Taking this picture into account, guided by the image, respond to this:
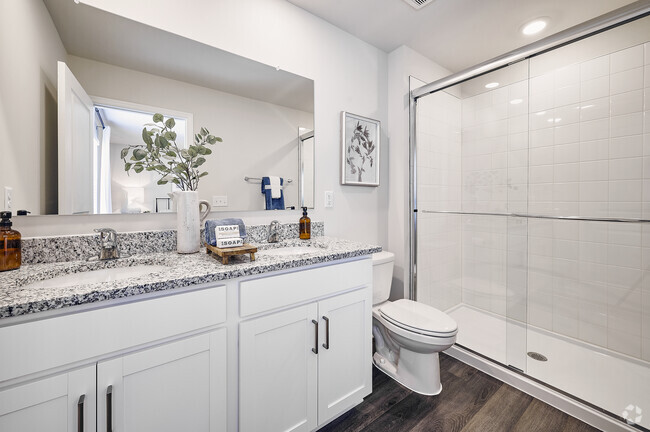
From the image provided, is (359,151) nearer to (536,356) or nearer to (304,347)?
(304,347)

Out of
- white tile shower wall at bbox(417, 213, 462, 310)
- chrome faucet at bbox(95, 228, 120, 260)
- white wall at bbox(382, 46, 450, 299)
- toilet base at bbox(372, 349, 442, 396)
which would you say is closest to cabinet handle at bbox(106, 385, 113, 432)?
chrome faucet at bbox(95, 228, 120, 260)

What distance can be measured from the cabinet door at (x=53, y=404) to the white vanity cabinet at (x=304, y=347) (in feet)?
1.42

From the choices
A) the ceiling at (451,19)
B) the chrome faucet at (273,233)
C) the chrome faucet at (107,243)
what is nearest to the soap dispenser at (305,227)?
the chrome faucet at (273,233)

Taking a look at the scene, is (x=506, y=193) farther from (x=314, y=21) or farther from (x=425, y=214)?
(x=314, y=21)

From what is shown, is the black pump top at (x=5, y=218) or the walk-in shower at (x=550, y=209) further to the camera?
the walk-in shower at (x=550, y=209)

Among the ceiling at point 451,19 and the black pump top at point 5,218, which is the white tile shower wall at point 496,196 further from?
the black pump top at point 5,218

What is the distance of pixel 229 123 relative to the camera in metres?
1.47

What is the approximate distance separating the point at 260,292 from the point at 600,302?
Answer: 7.60 feet

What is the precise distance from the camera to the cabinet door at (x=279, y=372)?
1.02 metres

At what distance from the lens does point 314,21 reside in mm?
1789

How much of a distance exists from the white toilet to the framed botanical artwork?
0.59 meters

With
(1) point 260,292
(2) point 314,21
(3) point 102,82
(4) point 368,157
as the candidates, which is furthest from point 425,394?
(2) point 314,21

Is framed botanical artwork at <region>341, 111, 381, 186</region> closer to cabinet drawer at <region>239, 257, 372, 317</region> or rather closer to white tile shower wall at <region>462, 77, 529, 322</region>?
cabinet drawer at <region>239, 257, 372, 317</region>

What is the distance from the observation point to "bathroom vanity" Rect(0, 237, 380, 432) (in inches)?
27.5
